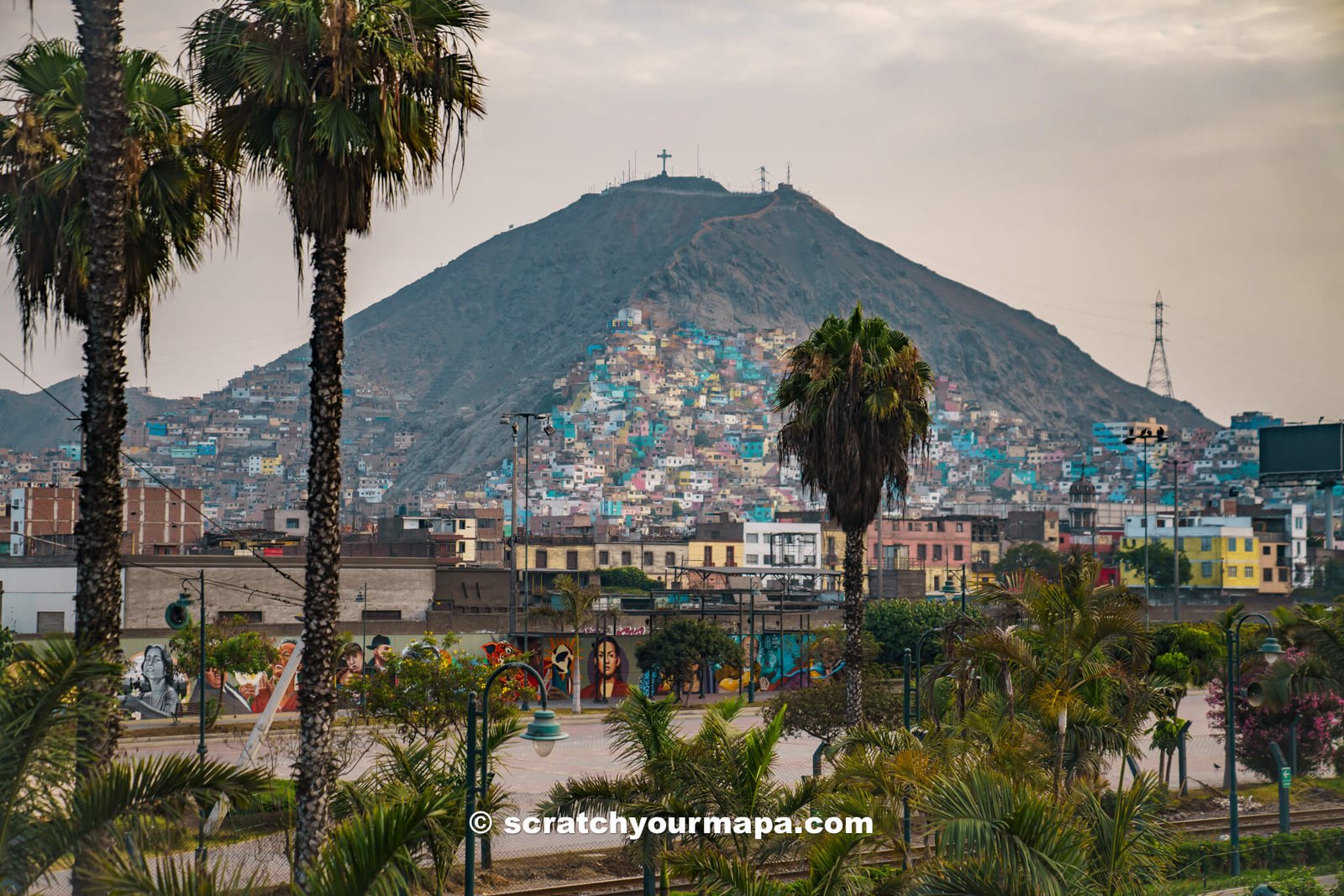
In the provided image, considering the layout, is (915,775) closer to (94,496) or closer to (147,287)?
(94,496)

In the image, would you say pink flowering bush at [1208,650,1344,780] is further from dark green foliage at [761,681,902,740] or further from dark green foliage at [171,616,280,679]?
dark green foliage at [171,616,280,679]

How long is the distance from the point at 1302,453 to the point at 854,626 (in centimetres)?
5749

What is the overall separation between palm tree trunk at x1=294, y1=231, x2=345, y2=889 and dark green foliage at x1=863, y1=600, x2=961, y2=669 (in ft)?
154

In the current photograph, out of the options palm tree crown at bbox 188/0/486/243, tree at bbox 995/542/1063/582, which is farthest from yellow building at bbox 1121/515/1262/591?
palm tree crown at bbox 188/0/486/243

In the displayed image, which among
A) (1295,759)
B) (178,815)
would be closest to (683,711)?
(1295,759)

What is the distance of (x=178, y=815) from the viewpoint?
344 inches

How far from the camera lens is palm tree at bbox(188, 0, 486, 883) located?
1422cm

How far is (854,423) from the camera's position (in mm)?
27859

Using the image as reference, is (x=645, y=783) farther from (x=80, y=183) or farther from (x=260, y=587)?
(x=260, y=587)

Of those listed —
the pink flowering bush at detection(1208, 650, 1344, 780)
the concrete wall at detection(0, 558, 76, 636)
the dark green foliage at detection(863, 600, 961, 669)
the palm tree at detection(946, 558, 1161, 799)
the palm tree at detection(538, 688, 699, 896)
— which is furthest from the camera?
the dark green foliage at detection(863, 600, 961, 669)

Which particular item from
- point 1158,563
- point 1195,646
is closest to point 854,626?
point 1195,646

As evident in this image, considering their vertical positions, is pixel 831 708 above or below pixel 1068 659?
below

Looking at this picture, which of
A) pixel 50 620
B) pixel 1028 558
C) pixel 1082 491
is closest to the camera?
pixel 50 620

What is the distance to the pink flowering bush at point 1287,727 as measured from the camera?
31.9 meters
